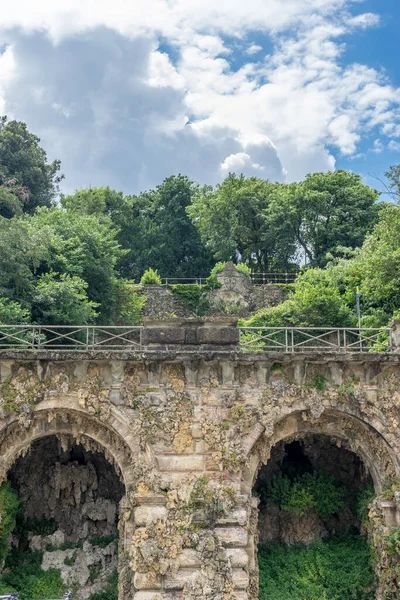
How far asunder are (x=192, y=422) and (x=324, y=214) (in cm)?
2267

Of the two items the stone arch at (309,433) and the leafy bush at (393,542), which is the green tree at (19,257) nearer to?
the stone arch at (309,433)

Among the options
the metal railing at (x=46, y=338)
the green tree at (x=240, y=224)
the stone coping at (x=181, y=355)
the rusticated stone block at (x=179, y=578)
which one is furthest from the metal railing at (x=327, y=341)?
the green tree at (x=240, y=224)

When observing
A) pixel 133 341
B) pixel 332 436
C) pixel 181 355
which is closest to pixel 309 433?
pixel 332 436

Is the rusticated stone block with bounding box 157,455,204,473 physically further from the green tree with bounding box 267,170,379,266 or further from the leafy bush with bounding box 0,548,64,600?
the green tree with bounding box 267,170,379,266

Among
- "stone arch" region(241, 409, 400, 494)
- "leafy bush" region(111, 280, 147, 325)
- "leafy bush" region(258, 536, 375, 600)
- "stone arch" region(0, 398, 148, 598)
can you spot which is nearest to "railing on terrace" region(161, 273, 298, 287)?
"leafy bush" region(111, 280, 147, 325)

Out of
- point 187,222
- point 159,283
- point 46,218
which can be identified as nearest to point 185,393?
point 46,218

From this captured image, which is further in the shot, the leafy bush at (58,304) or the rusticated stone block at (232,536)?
the leafy bush at (58,304)

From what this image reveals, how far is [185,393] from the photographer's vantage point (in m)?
12.3

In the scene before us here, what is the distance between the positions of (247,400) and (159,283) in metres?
18.7

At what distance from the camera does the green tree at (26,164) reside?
33156 mm

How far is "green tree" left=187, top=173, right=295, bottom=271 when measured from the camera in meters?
35.2

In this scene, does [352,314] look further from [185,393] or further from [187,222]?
[187,222]

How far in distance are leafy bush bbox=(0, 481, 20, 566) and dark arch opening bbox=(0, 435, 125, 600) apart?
3.08ft

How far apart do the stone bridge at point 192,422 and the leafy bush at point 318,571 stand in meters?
1.03
